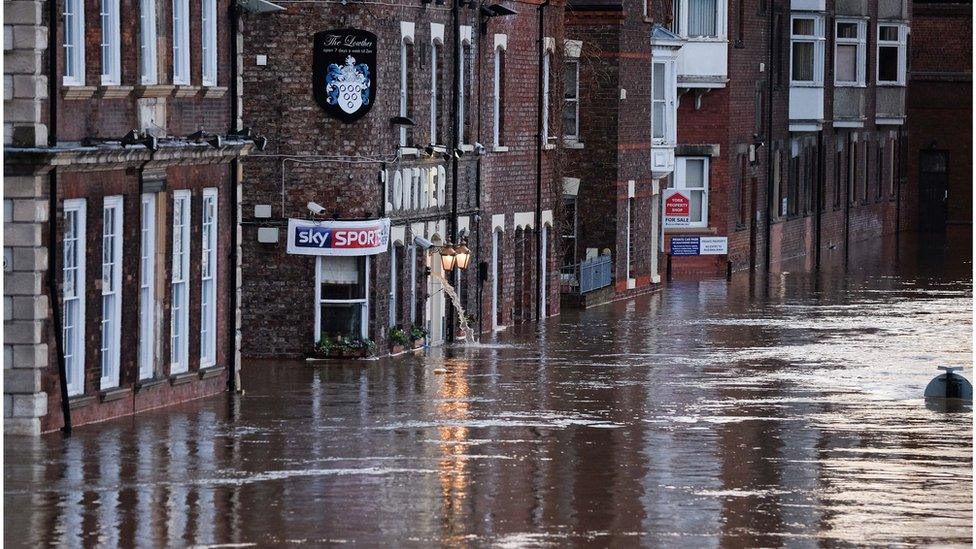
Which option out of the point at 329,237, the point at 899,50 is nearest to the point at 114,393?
the point at 329,237

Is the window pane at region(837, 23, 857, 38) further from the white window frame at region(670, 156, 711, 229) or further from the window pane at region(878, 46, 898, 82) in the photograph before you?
the white window frame at region(670, 156, 711, 229)

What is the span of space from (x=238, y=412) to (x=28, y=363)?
4.81 meters

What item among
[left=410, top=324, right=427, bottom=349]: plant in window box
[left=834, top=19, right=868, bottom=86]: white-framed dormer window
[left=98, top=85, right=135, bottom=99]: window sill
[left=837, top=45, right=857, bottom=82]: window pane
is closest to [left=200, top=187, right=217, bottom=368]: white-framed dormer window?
[left=98, top=85, right=135, bottom=99]: window sill

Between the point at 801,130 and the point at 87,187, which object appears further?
the point at 801,130

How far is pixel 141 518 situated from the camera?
24.5 meters

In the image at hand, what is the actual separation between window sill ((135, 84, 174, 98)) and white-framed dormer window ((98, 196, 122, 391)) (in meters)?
1.44

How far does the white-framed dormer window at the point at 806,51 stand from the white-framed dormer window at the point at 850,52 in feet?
15.0

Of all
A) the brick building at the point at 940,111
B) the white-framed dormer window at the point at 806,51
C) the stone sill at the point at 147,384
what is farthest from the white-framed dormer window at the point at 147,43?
the brick building at the point at 940,111

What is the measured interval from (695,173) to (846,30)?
1755 cm

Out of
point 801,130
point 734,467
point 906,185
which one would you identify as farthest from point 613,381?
point 906,185

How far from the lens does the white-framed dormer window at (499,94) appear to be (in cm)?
5059

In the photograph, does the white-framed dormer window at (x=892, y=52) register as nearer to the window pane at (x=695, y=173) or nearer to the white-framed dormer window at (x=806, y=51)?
the white-framed dormer window at (x=806, y=51)

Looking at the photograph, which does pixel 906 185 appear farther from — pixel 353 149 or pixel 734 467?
pixel 734 467

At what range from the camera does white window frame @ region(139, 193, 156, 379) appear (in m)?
33.8
